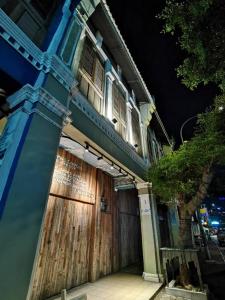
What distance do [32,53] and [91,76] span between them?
2.85m

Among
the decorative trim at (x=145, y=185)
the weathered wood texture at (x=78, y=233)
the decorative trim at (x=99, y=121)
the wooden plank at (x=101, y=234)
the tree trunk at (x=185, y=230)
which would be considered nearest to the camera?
the decorative trim at (x=99, y=121)

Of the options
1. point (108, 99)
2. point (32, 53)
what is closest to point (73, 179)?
point (108, 99)

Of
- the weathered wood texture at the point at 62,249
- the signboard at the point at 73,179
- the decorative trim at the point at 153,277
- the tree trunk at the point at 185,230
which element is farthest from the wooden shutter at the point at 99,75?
the decorative trim at the point at 153,277

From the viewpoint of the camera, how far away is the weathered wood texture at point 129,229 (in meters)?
8.77

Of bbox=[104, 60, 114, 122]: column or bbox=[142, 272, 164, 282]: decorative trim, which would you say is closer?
bbox=[104, 60, 114, 122]: column

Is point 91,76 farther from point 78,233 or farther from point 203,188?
point 203,188

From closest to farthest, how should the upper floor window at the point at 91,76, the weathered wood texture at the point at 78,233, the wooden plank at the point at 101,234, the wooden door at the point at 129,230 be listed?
the weathered wood texture at the point at 78,233, the upper floor window at the point at 91,76, the wooden plank at the point at 101,234, the wooden door at the point at 129,230

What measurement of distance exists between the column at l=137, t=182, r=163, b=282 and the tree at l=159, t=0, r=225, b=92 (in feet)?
17.0

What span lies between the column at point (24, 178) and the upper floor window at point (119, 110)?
396 centimetres

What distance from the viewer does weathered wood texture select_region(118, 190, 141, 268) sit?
877cm

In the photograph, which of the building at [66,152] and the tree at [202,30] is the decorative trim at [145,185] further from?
the tree at [202,30]

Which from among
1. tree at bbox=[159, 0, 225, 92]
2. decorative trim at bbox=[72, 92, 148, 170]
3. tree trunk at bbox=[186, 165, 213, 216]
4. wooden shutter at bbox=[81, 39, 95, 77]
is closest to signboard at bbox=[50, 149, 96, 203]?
decorative trim at bbox=[72, 92, 148, 170]

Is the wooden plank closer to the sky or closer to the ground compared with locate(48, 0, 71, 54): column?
closer to the ground

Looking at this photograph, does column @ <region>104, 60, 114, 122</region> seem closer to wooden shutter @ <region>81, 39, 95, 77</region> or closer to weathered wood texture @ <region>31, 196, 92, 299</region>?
wooden shutter @ <region>81, 39, 95, 77</region>
